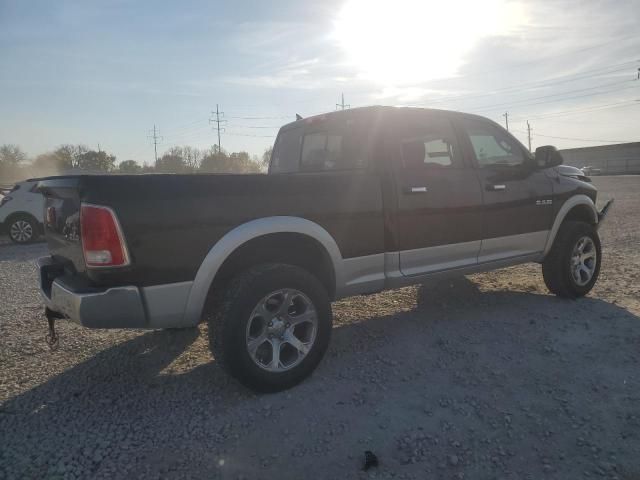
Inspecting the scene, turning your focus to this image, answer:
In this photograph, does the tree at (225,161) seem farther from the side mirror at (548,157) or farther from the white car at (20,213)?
the side mirror at (548,157)

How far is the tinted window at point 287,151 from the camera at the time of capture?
15.2ft

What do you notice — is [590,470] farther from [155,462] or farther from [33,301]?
[33,301]

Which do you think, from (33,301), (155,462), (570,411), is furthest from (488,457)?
(33,301)

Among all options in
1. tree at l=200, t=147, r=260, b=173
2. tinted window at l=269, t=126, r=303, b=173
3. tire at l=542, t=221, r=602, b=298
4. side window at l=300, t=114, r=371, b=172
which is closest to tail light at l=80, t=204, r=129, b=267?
side window at l=300, t=114, r=371, b=172

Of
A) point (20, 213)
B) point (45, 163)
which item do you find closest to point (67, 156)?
point (45, 163)

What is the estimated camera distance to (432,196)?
12.4 ft

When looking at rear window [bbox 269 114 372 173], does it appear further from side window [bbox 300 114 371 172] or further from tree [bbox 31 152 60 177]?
tree [bbox 31 152 60 177]

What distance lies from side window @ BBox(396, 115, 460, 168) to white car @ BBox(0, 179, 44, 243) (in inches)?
390

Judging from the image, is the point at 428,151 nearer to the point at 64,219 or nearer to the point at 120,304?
the point at 120,304

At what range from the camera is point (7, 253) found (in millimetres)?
9484

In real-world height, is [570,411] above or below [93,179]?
below

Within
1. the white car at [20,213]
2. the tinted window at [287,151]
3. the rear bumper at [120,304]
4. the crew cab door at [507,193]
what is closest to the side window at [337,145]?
the tinted window at [287,151]

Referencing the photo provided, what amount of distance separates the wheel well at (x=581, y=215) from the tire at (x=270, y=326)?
132 inches

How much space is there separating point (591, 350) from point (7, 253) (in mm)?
10524
